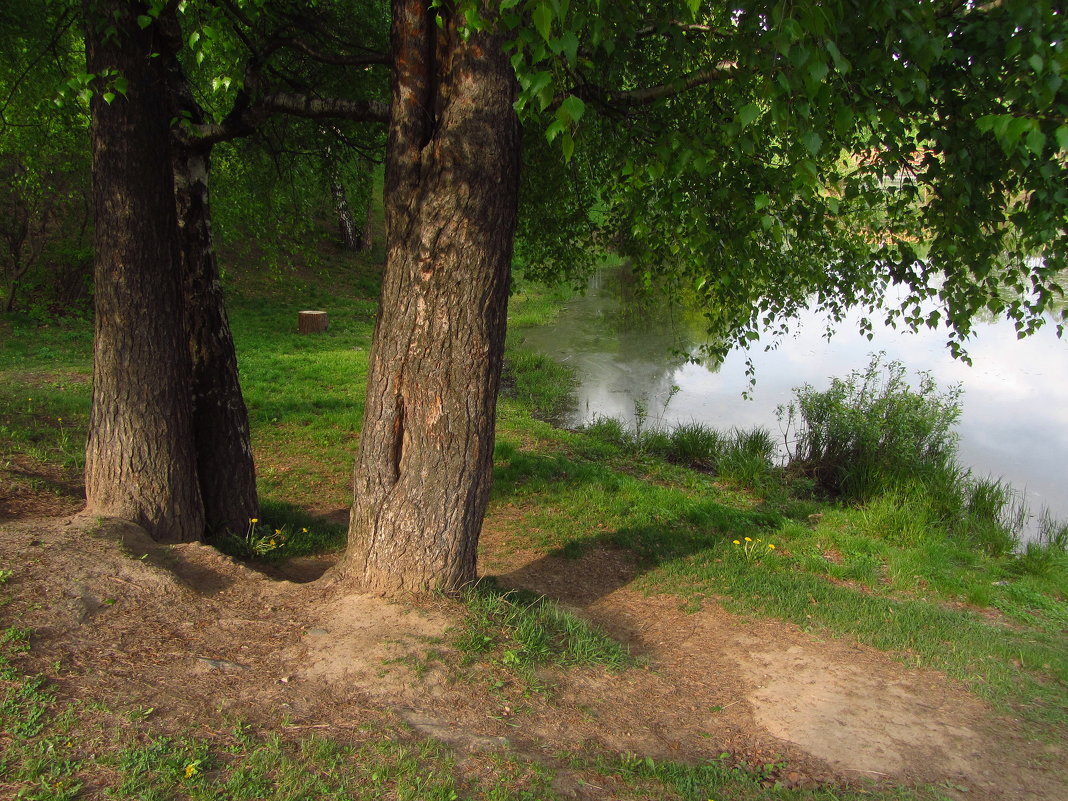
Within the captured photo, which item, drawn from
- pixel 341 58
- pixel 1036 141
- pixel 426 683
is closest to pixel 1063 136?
pixel 1036 141

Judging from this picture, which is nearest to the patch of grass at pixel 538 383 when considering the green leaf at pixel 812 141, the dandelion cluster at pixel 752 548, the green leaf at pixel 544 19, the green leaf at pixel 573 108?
the dandelion cluster at pixel 752 548

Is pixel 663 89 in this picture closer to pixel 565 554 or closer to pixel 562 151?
pixel 562 151

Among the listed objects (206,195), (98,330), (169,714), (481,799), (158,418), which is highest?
(206,195)

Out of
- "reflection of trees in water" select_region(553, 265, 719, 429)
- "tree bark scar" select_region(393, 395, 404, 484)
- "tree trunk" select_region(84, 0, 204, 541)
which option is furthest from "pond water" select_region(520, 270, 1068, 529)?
"tree trunk" select_region(84, 0, 204, 541)

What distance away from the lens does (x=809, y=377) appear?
16562mm

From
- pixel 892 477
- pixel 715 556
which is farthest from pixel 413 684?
pixel 892 477

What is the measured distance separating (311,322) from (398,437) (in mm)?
13423

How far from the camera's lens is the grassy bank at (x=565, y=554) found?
3.12m

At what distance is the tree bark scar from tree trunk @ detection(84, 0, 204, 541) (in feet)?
6.16

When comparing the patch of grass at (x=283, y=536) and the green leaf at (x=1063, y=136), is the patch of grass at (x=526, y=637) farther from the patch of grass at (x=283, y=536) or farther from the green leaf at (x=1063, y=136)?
the green leaf at (x=1063, y=136)

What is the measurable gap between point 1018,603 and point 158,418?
279 inches

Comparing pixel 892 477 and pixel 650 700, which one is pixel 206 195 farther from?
pixel 892 477

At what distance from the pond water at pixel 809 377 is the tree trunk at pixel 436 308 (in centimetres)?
626

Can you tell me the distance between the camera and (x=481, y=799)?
3193 millimetres
